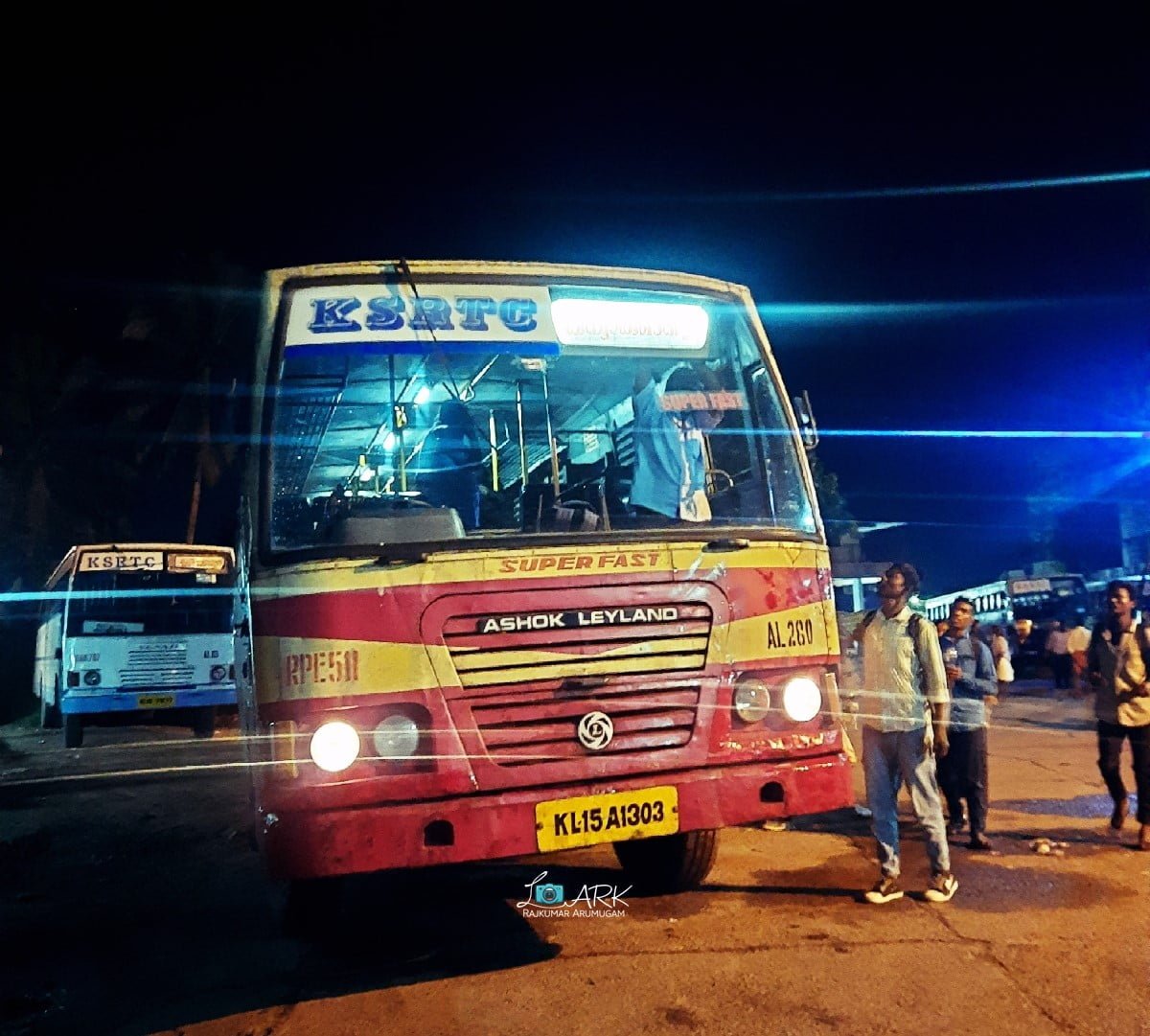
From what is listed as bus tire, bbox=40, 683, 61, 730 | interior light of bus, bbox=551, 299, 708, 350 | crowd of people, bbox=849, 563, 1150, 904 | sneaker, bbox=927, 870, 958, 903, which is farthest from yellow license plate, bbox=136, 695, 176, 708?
sneaker, bbox=927, 870, 958, 903

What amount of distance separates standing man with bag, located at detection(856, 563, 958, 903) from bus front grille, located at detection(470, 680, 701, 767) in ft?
4.92

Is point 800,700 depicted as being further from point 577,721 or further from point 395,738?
point 395,738

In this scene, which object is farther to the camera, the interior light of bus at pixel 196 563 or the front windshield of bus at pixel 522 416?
the interior light of bus at pixel 196 563

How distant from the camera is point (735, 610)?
4.16 meters

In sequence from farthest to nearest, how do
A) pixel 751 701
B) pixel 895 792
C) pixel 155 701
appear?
1. pixel 155 701
2. pixel 895 792
3. pixel 751 701

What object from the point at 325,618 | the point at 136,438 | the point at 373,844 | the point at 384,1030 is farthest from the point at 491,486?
the point at 136,438

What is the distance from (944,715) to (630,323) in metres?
2.69

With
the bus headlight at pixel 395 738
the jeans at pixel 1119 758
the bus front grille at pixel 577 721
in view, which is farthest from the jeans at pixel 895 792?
the bus headlight at pixel 395 738

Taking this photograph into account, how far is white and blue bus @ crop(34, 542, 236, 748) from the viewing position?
13.1 metres

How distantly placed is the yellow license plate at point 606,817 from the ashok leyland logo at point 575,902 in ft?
4.02

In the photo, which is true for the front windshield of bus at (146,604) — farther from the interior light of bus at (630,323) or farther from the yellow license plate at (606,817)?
the yellow license plate at (606,817)

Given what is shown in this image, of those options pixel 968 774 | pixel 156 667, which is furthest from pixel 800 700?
pixel 156 667

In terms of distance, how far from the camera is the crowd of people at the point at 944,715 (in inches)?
192

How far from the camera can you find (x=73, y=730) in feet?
44.1
